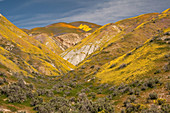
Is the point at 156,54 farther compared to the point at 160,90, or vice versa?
the point at 156,54

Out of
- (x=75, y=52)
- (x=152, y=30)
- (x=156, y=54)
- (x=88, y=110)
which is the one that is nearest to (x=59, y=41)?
(x=75, y=52)

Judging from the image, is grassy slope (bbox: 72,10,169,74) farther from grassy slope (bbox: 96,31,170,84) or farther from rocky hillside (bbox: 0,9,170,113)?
grassy slope (bbox: 96,31,170,84)

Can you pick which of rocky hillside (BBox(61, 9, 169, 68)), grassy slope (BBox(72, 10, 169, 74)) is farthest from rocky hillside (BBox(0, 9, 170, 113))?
rocky hillside (BBox(61, 9, 169, 68))

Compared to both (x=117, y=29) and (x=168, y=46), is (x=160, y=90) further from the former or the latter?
(x=117, y=29)

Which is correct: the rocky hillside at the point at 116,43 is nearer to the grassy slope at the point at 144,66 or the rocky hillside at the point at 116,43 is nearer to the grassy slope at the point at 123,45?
the grassy slope at the point at 123,45

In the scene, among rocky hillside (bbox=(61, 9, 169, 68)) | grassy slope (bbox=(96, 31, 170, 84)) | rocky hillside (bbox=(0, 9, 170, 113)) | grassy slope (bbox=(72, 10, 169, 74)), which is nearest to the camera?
rocky hillside (bbox=(0, 9, 170, 113))

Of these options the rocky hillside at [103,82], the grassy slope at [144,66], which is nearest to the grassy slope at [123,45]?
the rocky hillside at [103,82]

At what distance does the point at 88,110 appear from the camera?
13031mm

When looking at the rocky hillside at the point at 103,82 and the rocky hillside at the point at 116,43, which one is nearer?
the rocky hillside at the point at 103,82

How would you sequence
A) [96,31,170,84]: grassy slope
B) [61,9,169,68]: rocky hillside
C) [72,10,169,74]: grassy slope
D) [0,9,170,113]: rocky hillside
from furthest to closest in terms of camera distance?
[61,9,169,68]: rocky hillside, [72,10,169,74]: grassy slope, [96,31,170,84]: grassy slope, [0,9,170,113]: rocky hillside

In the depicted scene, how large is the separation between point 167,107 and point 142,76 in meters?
10.4

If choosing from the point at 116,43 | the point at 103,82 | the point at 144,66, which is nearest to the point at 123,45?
the point at 116,43

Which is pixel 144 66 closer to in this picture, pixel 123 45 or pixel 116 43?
pixel 123 45

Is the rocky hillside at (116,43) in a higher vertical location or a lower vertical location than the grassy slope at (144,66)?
higher
